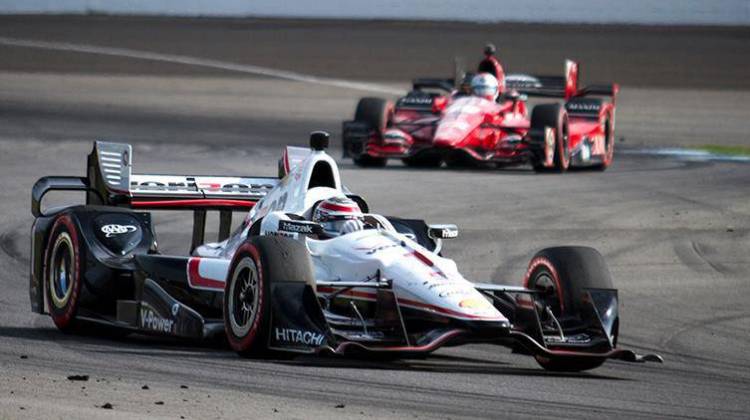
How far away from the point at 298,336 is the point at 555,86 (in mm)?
18722

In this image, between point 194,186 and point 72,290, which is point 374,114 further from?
point 72,290

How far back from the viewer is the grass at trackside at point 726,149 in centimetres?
2965

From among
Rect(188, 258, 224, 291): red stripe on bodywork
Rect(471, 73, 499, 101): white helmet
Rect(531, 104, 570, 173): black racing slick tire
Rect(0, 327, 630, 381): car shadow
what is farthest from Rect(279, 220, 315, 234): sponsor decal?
Rect(471, 73, 499, 101): white helmet

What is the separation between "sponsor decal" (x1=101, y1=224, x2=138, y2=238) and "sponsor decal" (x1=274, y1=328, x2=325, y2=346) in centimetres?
254

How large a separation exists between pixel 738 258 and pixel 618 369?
6268 millimetres

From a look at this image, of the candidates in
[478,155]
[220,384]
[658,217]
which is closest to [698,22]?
[478,155]

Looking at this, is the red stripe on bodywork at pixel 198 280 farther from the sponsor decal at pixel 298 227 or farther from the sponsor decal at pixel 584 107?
the sponsor decal at pixel 584 107

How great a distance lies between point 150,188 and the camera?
44.4 feet

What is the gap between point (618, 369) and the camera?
11.3 m

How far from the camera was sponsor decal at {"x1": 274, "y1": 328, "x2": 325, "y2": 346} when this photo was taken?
34.0 feet

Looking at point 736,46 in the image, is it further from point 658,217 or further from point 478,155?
point 658,217

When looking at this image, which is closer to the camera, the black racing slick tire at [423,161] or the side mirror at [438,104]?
the black racing slick tire at [423,161]

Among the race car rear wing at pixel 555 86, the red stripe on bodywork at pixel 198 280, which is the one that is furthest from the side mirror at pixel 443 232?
the race car rear wing at pixel 555 86

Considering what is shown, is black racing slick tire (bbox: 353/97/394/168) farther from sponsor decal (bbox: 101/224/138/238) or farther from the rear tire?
sponsor decal (bbox: 101/224/138/238)
